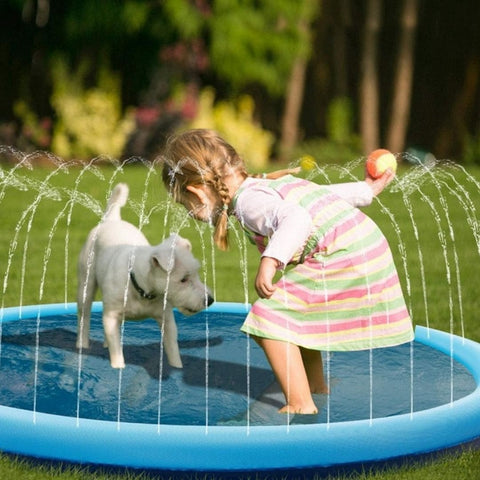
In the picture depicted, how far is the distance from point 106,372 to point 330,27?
1552cm

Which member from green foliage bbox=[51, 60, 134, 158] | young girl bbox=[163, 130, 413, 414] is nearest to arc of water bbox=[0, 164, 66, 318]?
young girl bbox=[163, 130, 413, 414]

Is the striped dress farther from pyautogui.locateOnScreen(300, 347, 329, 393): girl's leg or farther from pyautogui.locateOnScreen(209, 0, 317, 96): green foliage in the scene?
pyautogui.locateOnScreen(209, 0, 317, 96): green foliage

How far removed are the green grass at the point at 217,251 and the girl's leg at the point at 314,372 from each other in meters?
0.82

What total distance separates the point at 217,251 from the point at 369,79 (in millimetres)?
8853

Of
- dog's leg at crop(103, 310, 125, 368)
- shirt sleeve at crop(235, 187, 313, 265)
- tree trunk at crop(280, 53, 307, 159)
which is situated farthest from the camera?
tree trunk at crop(280, 53, 307, 159)

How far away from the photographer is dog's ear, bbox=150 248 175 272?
4.61 metres

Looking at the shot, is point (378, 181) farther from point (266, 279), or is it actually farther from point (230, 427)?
point (230, 427)

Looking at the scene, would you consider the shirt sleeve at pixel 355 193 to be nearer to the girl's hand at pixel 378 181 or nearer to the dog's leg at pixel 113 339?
the girl's hand at pixel 378 181

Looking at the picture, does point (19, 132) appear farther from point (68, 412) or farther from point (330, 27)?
point (68, 412)

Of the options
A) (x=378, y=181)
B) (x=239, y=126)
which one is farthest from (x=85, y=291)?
(x=239, y=126)

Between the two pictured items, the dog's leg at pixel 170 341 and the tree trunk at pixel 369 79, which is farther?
the tree trunk at pixel 369 79

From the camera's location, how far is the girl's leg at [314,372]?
14.9 ft

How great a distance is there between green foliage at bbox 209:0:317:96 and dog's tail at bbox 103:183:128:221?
11965mm

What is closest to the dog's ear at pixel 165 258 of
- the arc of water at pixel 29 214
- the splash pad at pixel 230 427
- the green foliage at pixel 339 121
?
the splash pad at pixel 230 427
